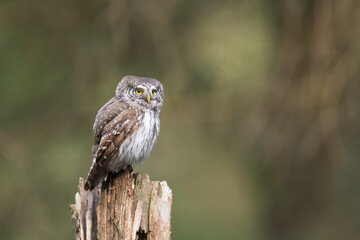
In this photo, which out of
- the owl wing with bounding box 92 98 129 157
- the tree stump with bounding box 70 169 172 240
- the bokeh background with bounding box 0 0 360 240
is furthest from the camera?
the bokeh background with bounding box 0 0 360 240

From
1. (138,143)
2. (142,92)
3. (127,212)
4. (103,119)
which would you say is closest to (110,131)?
(103,119)

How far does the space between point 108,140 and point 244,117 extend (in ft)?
8.88

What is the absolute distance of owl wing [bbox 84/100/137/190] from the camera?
14.5 ft

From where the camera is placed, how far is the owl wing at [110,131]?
4418 millimetres

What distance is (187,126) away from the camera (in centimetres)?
724

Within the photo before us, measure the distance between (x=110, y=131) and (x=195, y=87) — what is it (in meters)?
2.28

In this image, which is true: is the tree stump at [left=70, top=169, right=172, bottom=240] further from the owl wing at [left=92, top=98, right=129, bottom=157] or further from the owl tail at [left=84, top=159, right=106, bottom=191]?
the owl wing at [left=92, top=98, right=129, bottom=157]

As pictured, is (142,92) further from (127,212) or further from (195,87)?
(195,87)

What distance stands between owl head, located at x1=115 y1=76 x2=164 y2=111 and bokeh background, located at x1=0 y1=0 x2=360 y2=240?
4.20 ft

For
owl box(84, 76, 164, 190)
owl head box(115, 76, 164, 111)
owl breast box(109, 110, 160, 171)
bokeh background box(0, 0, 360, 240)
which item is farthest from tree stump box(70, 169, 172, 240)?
bokeh background box(0, 0, 360, 240)

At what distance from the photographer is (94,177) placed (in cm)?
422

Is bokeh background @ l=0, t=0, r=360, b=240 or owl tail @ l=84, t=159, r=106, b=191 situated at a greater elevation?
bokeh background @ l=0, t=0, r=360, b=240

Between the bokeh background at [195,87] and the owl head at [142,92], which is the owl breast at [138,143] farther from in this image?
the bokeh background at [195,87]

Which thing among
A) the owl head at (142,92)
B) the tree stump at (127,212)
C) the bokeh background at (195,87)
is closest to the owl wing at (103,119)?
the owl head at (142,92)
